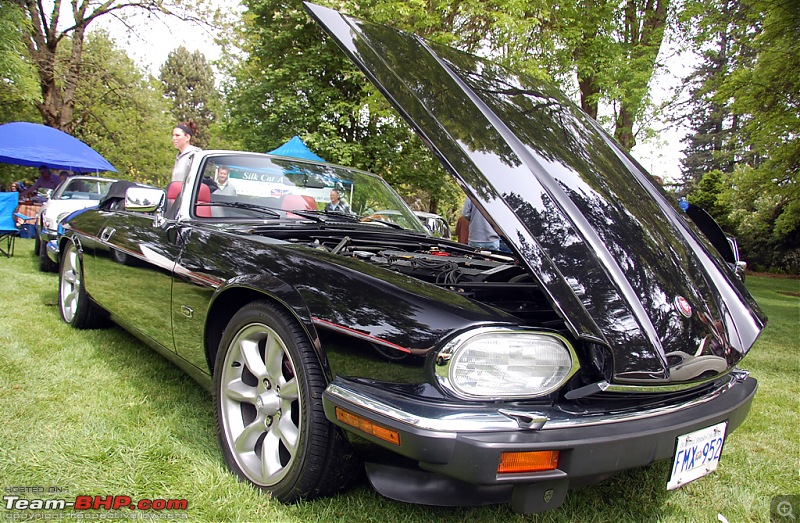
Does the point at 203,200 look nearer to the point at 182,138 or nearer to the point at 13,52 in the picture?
the point at 182,138

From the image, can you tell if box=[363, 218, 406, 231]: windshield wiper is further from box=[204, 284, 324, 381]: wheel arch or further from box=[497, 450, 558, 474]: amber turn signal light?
box=[497, 450, 558, 474]: amber turn signal light

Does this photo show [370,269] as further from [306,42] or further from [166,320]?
[306,42]

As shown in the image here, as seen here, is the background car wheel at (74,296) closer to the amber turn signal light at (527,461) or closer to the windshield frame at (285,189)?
the windshield frame at (285,189)

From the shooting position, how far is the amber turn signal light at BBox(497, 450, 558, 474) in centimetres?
132

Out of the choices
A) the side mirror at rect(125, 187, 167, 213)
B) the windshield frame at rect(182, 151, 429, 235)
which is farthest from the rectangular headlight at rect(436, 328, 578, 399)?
the side mirror at rect(125, 187, 167, 213)

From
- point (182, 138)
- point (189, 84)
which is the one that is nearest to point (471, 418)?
point (182, 138)

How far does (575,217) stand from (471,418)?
92 centimetres

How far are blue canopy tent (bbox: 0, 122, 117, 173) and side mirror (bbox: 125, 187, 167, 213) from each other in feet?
33.8

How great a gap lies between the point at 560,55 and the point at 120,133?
20262 mm

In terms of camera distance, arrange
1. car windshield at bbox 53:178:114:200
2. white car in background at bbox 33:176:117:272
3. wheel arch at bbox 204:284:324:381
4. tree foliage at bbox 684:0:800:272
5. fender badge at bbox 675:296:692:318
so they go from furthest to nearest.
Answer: car windshield at bbox 53:178:114:200 < tree foliage at bbox 684:0:800:272 < white car in background at bbox 33:176:117:272 < wheel arch at bbox 204:284:324:381 < fender badge at bbox 675:296:692:318

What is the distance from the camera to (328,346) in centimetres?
162

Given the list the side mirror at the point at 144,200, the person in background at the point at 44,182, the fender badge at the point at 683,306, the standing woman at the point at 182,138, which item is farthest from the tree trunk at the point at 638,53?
the person in background at the point at 44,182

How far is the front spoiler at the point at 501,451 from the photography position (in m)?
1.31

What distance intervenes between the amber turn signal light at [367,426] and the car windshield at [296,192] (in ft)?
4.97
